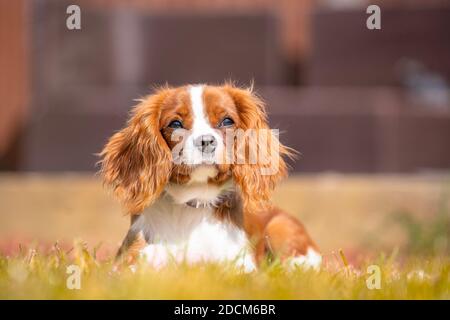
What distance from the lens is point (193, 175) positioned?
307cm

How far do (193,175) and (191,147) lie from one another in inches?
4.7

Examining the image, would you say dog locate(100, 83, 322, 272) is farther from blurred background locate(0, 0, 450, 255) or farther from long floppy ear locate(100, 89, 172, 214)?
blurred background locate(0, 0, 450, 255)

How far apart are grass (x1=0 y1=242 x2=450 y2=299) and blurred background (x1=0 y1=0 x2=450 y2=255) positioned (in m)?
4.53

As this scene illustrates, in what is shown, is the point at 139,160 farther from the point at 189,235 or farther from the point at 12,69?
the point at 12,69

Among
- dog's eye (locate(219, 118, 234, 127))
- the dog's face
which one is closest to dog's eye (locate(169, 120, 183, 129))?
the dog's face

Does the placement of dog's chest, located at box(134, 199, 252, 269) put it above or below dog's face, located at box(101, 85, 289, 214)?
below

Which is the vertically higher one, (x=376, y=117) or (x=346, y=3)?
(x=346, y=3)

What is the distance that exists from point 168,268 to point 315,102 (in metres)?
5.35

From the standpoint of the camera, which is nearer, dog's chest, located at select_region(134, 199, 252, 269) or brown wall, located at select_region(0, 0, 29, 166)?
dog's chest, located at select_region(134, 199, 252, 269)

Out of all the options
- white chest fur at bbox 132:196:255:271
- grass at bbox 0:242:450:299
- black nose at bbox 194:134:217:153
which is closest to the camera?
grass at bbox 0:242:450:299

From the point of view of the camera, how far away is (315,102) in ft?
26.4

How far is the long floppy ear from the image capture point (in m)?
3.12
